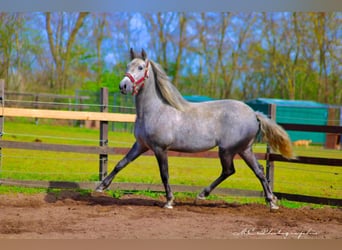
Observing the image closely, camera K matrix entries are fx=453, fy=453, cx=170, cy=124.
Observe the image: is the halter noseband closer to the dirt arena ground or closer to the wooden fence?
the wooden fence

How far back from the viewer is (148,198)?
6.29 m

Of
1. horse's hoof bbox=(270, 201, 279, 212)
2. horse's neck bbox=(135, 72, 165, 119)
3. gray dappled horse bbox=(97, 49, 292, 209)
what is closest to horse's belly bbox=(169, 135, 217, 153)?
gray dappled horse bbox=(97, 49, 292, 209)

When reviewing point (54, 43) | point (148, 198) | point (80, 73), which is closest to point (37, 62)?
point (54, 43)

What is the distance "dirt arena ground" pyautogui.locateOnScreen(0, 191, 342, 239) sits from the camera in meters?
4.37

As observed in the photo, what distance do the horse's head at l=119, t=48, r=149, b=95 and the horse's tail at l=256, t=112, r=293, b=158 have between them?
5.17 feet

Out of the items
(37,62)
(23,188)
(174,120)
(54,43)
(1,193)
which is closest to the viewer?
(174,120)

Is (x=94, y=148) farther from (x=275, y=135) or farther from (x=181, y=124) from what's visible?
(x=275, y=135)

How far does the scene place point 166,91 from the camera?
568 cm

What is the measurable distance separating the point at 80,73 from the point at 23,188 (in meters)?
11.4

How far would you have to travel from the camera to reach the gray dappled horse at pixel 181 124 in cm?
554

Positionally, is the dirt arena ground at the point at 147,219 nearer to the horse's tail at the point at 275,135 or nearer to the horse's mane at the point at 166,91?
the horse's tail at the point at 275,135

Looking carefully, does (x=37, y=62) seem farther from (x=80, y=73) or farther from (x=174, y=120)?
(x=174, y=120)

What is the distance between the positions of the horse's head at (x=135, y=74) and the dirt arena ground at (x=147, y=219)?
1454 millimetres

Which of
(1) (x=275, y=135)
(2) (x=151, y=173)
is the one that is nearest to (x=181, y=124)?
(1) (x=275, y=135)
